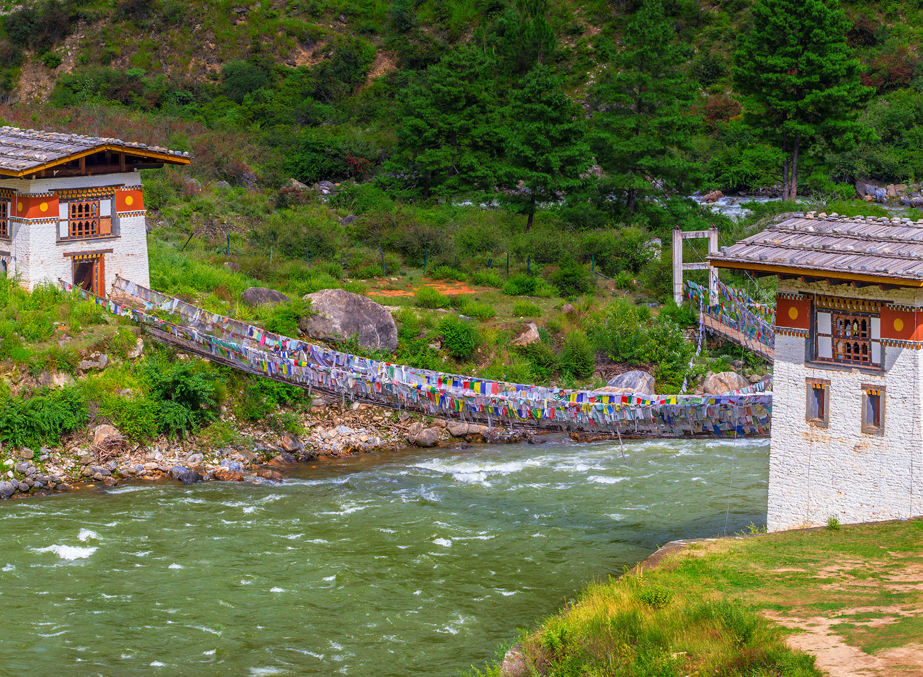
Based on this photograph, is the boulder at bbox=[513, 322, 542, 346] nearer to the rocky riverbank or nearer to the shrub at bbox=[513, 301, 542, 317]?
the shrub at bbox=[513, 301, 542, 317]

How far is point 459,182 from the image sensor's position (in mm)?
45875

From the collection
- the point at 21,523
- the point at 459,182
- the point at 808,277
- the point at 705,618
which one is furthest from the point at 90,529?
the point at 459,182

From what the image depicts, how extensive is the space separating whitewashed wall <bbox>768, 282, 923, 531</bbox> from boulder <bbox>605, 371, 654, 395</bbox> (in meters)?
10.5

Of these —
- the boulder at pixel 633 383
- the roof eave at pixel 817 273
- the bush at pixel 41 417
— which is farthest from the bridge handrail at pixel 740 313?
the bush at pixel 41 417

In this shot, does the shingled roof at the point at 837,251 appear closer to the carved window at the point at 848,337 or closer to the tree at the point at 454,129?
the carved window at the point at 848,337

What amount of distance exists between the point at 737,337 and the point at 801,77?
1836cm

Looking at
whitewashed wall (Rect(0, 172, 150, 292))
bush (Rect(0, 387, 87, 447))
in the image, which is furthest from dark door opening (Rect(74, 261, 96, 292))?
bush (Rect(0, 387, 87, 447))

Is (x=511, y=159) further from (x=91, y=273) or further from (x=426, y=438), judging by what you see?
(x=91, y=273)

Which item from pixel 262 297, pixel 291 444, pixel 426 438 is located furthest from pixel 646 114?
pixel 291 444

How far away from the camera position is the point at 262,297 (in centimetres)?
A: 3127

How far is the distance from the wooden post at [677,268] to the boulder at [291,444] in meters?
13.2

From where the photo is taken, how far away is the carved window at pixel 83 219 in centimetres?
2877

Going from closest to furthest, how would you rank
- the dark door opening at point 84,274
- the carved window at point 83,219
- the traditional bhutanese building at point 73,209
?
the traditional bhutanese building at point 73,209 → the carved window at point 83,219 → the dark door opening at point 84,274

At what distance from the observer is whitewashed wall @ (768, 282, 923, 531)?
17234 millimetres
